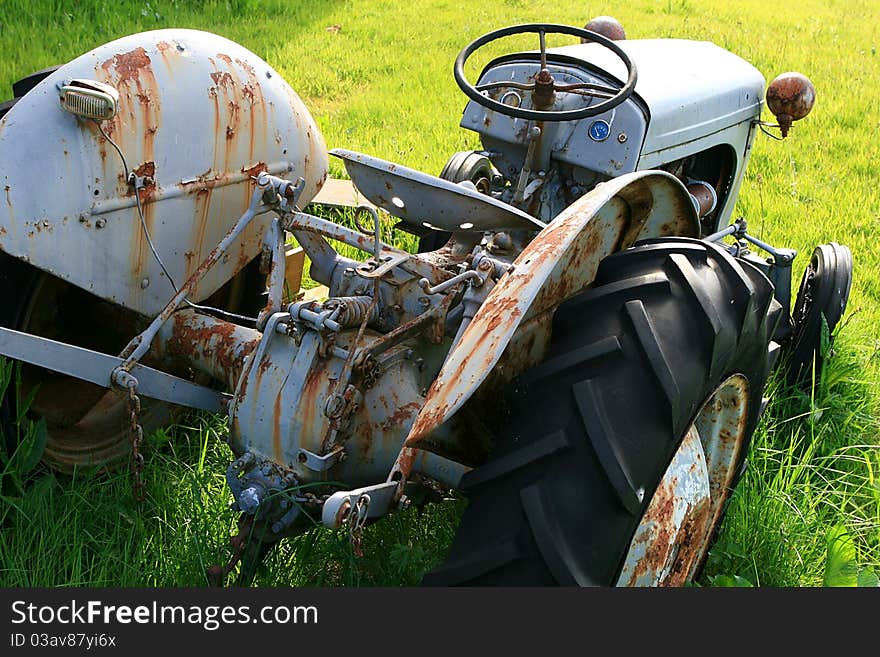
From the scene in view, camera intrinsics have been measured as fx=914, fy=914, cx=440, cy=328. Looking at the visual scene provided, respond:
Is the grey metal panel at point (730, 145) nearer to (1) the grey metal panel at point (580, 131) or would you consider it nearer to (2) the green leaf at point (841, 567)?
(1) the grey metal panel at point (580, 131)

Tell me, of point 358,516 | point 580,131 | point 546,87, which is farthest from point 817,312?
point 358,516

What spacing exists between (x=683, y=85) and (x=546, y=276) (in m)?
1.93

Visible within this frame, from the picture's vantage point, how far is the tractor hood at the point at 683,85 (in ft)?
10.3

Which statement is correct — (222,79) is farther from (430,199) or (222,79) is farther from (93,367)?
(93,367)

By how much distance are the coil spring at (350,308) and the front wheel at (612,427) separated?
0.53 meters

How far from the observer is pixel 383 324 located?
231 cm

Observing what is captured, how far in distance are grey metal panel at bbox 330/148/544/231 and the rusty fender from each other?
21 cm

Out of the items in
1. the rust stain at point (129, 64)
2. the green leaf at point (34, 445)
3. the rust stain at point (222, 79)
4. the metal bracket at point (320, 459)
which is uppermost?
the rust stain at point (129, 64)

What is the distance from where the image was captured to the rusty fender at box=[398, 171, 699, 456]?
1.62m

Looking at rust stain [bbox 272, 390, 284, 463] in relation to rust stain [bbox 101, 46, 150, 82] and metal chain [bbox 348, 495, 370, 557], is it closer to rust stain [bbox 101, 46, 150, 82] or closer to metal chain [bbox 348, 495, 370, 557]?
A: metal chain [bbox 348, 495, 370, 557]

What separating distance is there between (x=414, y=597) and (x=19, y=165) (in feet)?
4.39

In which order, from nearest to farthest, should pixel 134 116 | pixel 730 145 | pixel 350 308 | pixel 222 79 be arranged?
pixel 350 308
pixel 134 116
pixel 222 79
pixel 730 145

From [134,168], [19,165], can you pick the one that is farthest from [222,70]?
[19,165]

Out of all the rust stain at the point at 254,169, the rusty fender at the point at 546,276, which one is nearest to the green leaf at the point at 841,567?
the rusty fender at the point at 546,276
